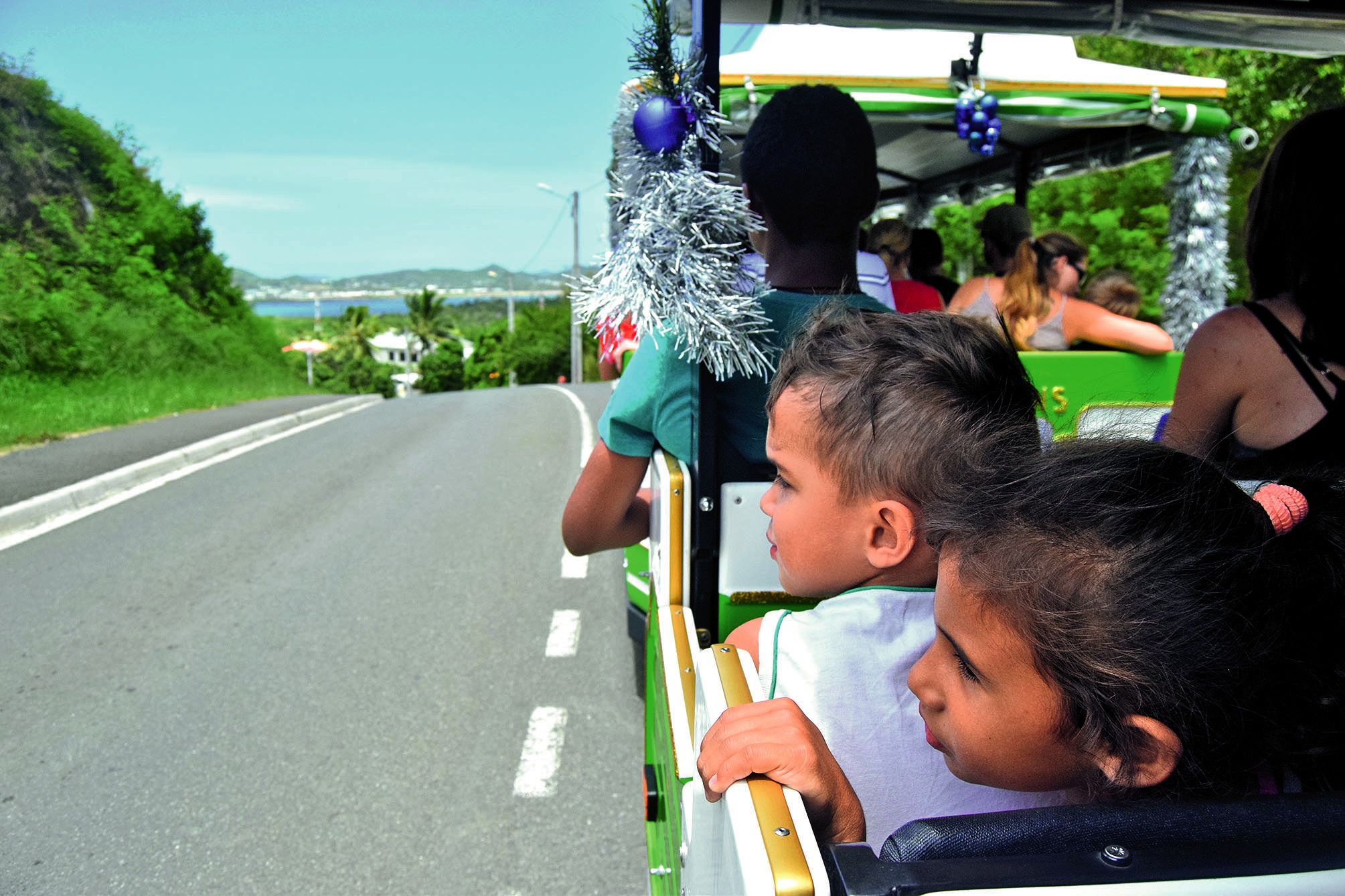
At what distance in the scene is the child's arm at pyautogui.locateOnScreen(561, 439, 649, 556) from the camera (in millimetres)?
1977

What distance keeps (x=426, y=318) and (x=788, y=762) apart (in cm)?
8897

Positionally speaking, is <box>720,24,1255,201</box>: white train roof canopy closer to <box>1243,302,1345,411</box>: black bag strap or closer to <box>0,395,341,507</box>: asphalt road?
<box>1243,302,1345,411</box>: black bag strap

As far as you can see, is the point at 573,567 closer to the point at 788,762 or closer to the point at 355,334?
the point at 788,762

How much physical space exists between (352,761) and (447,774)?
336 mm

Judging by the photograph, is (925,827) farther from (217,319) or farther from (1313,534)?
(217,319)

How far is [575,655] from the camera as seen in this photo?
417 centimetres

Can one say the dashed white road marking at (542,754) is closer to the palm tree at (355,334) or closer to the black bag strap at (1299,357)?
the black bag strap at (1299,357)

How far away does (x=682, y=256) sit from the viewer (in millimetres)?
1632

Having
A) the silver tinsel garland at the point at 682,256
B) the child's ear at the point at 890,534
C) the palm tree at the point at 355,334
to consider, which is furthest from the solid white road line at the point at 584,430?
the palm tree at the point at 355,334

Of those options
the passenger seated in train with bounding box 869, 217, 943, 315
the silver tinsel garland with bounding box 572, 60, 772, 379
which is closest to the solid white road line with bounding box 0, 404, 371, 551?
the passenger seated in train with bounding box 869, 217, 943, 315

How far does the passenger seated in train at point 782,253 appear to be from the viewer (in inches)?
72.0

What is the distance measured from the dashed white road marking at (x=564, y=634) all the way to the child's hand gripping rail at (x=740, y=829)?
295 cm

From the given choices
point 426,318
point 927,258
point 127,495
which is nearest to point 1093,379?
point 927,258

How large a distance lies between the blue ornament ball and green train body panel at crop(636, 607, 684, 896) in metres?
0.87
